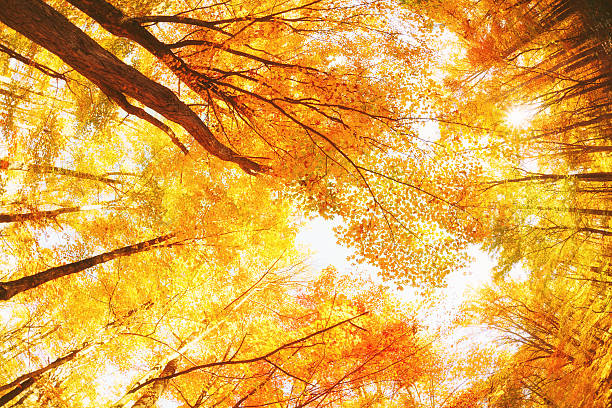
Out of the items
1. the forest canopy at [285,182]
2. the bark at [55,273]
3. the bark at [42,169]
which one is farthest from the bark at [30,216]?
the bark at [55,273]

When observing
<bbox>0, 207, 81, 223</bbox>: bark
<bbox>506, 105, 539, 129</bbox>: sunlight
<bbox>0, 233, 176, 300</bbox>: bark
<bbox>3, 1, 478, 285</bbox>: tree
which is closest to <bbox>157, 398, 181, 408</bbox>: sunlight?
<bbox>0, 233, 176, 300</bbox>: bark

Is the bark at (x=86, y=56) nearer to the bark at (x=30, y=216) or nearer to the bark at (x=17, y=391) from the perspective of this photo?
the bark at (x=30, y=216)

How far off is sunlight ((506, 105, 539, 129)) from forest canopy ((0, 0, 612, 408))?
0.03 metres

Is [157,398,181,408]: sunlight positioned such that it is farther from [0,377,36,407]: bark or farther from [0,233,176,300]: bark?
[0,233,176,300]: bark

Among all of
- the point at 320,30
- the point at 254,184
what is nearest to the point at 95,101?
the point at 254,184

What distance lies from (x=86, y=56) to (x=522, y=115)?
8161mm

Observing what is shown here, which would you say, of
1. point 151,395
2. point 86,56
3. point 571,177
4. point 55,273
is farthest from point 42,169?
point 571,177

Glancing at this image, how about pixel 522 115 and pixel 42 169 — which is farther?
pixel 522 115

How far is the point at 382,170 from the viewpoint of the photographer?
493cm

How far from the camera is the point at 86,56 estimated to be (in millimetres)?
3096

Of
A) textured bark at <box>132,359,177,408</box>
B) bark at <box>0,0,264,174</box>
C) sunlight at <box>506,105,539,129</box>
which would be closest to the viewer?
bark at <box>0,0,264,174</box>

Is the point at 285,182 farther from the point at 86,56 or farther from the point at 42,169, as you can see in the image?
the point at 42,169

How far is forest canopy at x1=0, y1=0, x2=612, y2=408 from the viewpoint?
4766 millimetres

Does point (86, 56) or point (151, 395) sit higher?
point (86, 56)
